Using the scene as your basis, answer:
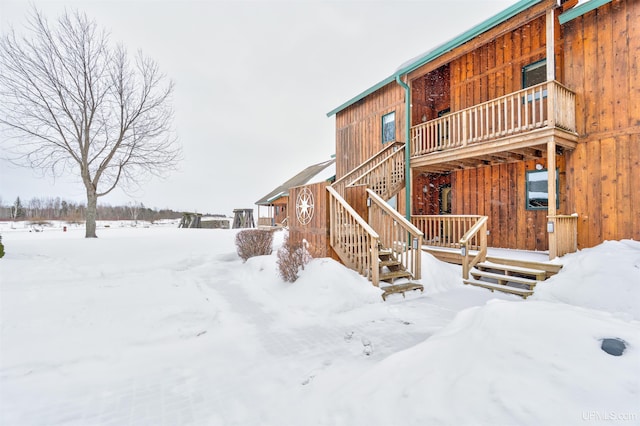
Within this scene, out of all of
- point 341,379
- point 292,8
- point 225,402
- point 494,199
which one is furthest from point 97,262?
point 292,8

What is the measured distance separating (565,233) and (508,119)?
3676 mm

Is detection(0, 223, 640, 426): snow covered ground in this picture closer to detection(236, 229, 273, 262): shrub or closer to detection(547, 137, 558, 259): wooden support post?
detection(547, 137, 558, 259): wooden support post

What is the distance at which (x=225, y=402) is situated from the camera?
8.00ft

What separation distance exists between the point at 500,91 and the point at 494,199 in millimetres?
3437

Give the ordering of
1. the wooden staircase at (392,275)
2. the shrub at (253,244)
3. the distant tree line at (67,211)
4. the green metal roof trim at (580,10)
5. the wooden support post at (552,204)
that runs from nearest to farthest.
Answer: the wooden staircase at (392,275) → the wooden support post at (552,204) → the green metal roof trim at (580,10) → the shrub at (253,244) → the distant tree line at (67,211)

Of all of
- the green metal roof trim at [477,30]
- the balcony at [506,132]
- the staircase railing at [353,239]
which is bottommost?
the staircase railing at [353,239]

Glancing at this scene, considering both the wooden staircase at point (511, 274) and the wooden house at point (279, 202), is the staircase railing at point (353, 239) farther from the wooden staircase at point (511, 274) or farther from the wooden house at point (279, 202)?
the wooden house at point (279, 202)

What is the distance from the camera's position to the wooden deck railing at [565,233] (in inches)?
238

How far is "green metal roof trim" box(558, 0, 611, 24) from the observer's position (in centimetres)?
625

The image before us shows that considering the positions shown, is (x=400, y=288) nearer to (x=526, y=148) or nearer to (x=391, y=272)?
(x=391, y=272)

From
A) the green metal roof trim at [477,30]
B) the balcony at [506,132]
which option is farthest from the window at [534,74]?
the green metal roof trim at [477,30]

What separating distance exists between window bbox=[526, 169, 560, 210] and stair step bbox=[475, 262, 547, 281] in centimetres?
274

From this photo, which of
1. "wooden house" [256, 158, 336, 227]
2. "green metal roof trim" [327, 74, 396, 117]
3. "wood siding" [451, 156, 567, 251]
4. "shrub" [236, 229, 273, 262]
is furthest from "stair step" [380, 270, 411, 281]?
"wooden house" [256, 158, 336, 227]

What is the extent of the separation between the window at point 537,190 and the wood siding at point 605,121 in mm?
688
